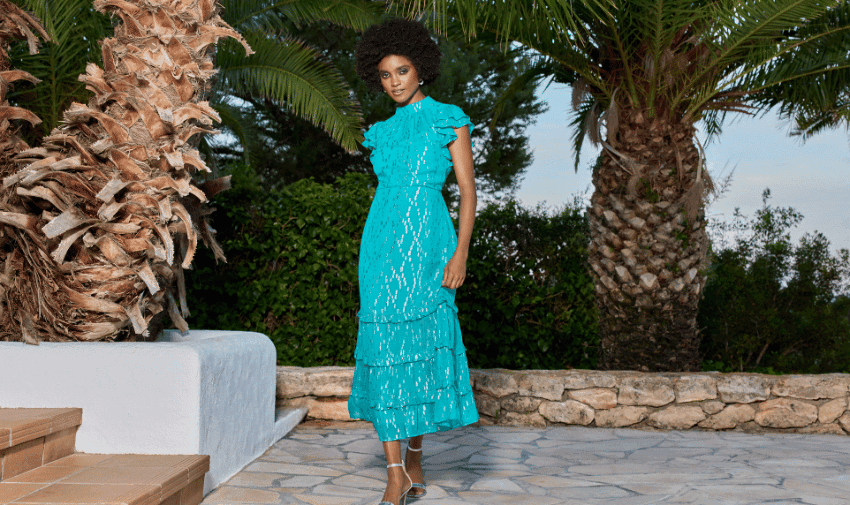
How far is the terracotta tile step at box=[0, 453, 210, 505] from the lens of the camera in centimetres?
223

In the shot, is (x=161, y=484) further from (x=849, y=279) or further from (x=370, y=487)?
(x=849, y=279)

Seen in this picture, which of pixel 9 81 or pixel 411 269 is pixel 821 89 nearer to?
pixel 411 269

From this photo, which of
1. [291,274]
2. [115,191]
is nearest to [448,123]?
[115,191]

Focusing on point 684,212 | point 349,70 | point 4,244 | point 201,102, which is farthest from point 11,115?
point 349,70

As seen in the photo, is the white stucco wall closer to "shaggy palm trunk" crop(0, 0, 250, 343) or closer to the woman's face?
"shaggy palm trunk" crop(0, 0, 250, 343)

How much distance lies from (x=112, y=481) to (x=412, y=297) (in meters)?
1.33

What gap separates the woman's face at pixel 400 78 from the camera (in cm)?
303

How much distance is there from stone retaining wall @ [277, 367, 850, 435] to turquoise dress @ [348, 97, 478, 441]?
2083 millimetres

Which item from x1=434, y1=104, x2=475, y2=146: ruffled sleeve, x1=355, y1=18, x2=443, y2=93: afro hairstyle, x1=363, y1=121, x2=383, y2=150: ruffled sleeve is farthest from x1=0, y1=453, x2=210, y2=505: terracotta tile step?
x1=355, y1=18, x2=443, y2=93: afro hairstyle

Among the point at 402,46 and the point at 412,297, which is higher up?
the point at 402,46

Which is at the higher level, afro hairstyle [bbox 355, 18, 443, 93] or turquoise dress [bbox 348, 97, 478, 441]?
afro hairstyle [bbox 355, 18, 443, 93]

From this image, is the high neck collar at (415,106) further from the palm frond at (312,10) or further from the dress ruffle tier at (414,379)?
the palm frond at (312,10)

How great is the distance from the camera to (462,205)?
2.94 metres

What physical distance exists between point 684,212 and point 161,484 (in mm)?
4855
